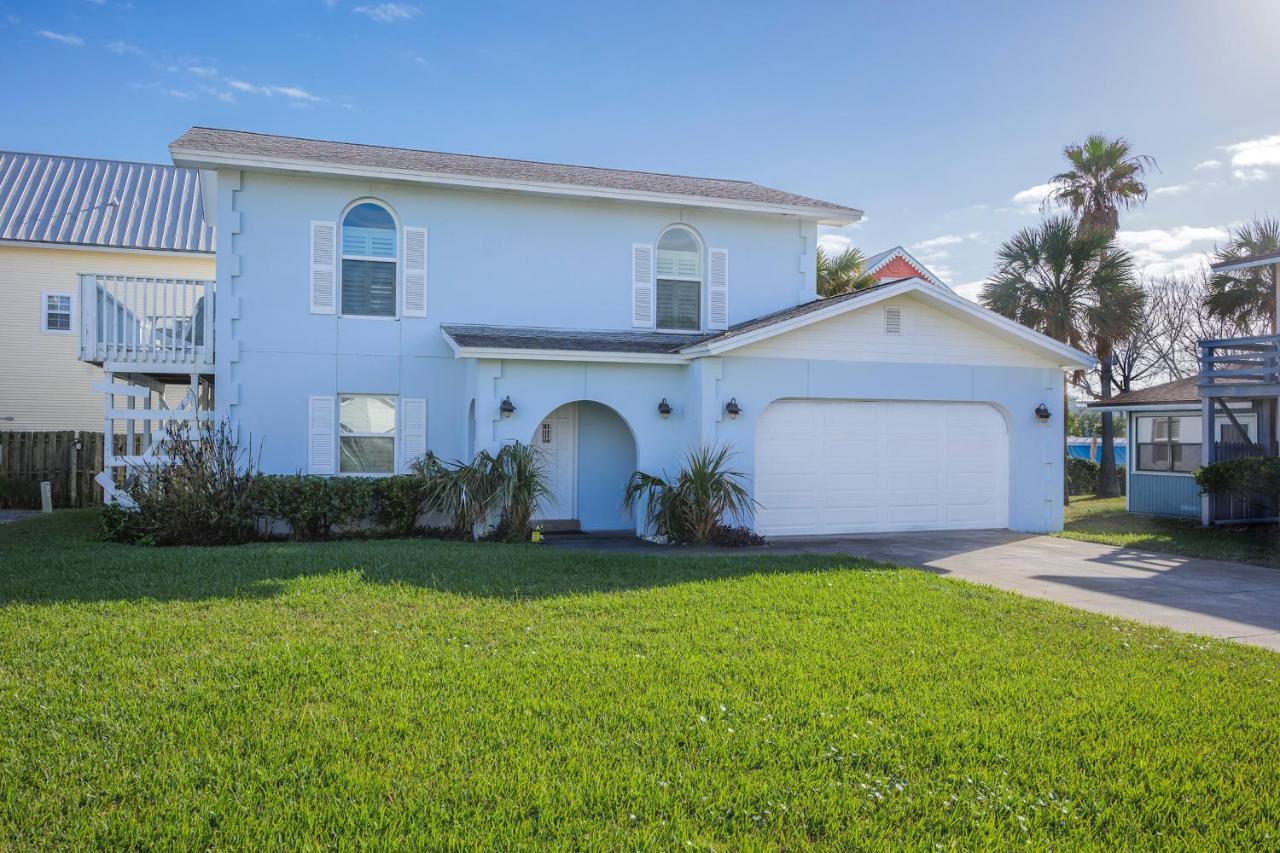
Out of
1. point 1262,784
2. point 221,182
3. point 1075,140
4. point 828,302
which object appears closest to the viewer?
point 1262,784

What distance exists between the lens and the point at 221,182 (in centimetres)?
1227

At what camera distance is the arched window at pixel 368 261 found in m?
13.0

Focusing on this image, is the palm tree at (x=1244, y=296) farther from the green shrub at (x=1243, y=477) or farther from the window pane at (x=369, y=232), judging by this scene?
the window pane at (x=369, y=232)

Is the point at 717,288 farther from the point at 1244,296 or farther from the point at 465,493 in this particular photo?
the point at 1244,296

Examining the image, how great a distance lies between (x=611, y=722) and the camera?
182 inches

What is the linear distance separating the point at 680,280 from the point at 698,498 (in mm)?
4431

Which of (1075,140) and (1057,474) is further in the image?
(1075,140)

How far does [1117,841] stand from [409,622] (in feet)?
16.4

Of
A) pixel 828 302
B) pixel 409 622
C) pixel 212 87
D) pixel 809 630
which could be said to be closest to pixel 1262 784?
pixel 809 630

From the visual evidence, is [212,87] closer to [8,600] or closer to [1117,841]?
[8,600]

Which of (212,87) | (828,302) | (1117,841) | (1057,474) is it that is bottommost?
(1117,841)

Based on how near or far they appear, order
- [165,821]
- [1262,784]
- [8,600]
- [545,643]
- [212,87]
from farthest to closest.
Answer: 1. [212,87]
2. [8,600]
3. [545,643]
4. [1262,784]
5. [165,821]

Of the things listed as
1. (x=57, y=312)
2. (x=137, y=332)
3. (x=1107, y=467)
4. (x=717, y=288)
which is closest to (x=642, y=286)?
(x=717, y=288)

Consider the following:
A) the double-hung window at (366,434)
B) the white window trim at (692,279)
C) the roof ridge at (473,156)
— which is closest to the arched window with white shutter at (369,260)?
the double-hung window at (366,434)
